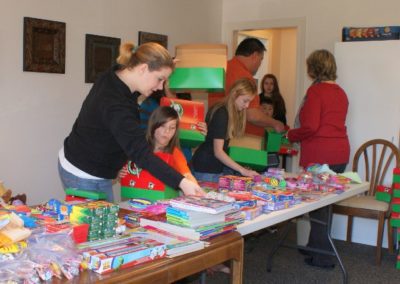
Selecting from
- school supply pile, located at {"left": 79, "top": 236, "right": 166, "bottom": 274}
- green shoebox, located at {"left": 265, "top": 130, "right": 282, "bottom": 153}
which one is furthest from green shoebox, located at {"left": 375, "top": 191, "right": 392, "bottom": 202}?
school supply pile, located at {"left": 79, "top": 236, "right": 166, "bottom": 274}

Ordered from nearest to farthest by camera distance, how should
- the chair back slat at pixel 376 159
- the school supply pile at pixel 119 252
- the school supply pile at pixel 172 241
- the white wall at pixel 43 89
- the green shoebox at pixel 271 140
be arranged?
the school supply pile at pixel 119 252 < the school supply pile at pixel 172 241 < the white wall at pixel 43 89 < the green shoebox at pixel 271 140 < the chair back slat at pixel 376 159

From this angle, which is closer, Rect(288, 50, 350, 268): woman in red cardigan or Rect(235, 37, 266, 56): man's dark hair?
Rect(288, 50, 350, 268): woman in red cardigan

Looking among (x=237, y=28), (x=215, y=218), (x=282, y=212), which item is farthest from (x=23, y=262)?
(x=237, y=28)

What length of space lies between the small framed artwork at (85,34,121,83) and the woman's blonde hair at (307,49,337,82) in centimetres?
160

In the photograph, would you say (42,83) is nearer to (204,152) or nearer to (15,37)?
(15,37)

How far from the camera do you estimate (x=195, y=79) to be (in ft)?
10.3

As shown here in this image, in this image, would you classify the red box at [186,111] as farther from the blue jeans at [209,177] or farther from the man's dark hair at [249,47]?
the man's dark hair at [249,47]

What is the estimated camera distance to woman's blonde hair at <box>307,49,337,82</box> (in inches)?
149

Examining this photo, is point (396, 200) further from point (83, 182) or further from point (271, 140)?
point (83, 182)

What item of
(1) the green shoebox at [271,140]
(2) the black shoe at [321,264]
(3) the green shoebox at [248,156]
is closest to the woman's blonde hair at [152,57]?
(3) the green shoebox at [248,156]

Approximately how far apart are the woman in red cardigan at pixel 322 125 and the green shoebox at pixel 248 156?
813 mm

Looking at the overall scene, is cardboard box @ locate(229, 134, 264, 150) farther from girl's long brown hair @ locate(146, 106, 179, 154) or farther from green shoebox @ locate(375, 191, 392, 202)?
green shoebox @ locate(375, 191, 392, 202)

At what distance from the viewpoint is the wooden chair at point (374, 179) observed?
3887 millimetres

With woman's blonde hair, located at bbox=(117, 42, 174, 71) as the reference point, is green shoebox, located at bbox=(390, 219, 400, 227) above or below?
below
